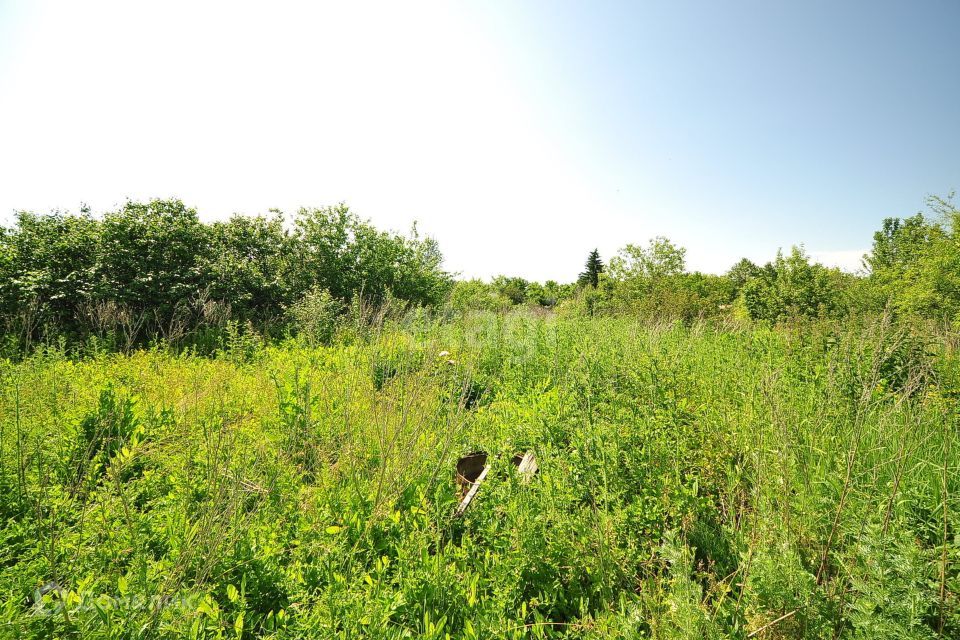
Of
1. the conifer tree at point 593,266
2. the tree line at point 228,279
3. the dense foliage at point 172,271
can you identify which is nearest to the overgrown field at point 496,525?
the tree line at point 228,279

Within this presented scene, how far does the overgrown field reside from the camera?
5.02 feet

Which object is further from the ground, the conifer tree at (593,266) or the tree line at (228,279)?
the conifer tree at (593,266)

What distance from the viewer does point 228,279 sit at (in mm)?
10719

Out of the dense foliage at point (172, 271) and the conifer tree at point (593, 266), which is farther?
the conifer tree at point (593, 266)

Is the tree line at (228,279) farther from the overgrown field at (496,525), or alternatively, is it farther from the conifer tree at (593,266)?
the conifer tree at (593,266)

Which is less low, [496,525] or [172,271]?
[172,271]

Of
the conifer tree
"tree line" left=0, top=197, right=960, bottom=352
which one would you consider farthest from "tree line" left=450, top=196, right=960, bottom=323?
the conifer tree

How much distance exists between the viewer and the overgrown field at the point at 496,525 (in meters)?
1.53

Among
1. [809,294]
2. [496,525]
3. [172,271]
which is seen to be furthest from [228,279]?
[809,294]

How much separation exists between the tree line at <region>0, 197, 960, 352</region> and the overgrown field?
317 cm

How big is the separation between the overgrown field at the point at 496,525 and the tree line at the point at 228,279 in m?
3.17

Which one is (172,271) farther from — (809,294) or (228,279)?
(809,294)

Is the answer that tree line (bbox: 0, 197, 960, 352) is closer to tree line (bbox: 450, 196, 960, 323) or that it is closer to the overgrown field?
tree line (bbox: 450, 196, 960, 323)

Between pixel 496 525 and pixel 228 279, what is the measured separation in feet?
38.2
